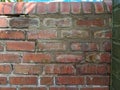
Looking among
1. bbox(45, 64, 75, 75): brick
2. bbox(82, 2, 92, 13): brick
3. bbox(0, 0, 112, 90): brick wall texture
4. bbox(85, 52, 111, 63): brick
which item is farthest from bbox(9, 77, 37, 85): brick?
bbox(82, 2, 92, 13): brick

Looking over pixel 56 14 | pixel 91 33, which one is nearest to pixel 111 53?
→ pixel 91 33

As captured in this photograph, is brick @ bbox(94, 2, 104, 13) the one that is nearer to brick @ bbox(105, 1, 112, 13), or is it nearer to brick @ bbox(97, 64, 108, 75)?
brick @ bbox(105, 1, 112, 13)

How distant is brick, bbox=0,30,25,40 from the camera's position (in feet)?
8.13

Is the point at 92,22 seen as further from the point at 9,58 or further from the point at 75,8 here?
the point at 9,58

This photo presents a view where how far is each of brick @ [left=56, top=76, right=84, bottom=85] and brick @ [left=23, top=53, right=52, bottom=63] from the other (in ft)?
0.62

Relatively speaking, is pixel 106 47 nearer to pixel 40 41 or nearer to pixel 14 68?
pixel 40 41

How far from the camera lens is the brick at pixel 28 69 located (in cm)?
249

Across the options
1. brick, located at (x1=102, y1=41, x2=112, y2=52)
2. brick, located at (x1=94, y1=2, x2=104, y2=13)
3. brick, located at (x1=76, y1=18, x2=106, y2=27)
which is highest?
brick, located at (x1=94, y1=2, x2=104, y2=13)

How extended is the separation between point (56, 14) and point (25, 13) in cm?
26

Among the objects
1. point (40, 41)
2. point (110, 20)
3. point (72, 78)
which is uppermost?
point (110, 20)

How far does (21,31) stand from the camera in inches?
97.7

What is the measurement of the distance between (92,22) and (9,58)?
0.76m

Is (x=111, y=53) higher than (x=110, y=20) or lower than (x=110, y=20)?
lower

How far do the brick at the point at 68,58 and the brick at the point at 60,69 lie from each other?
0.17ft
